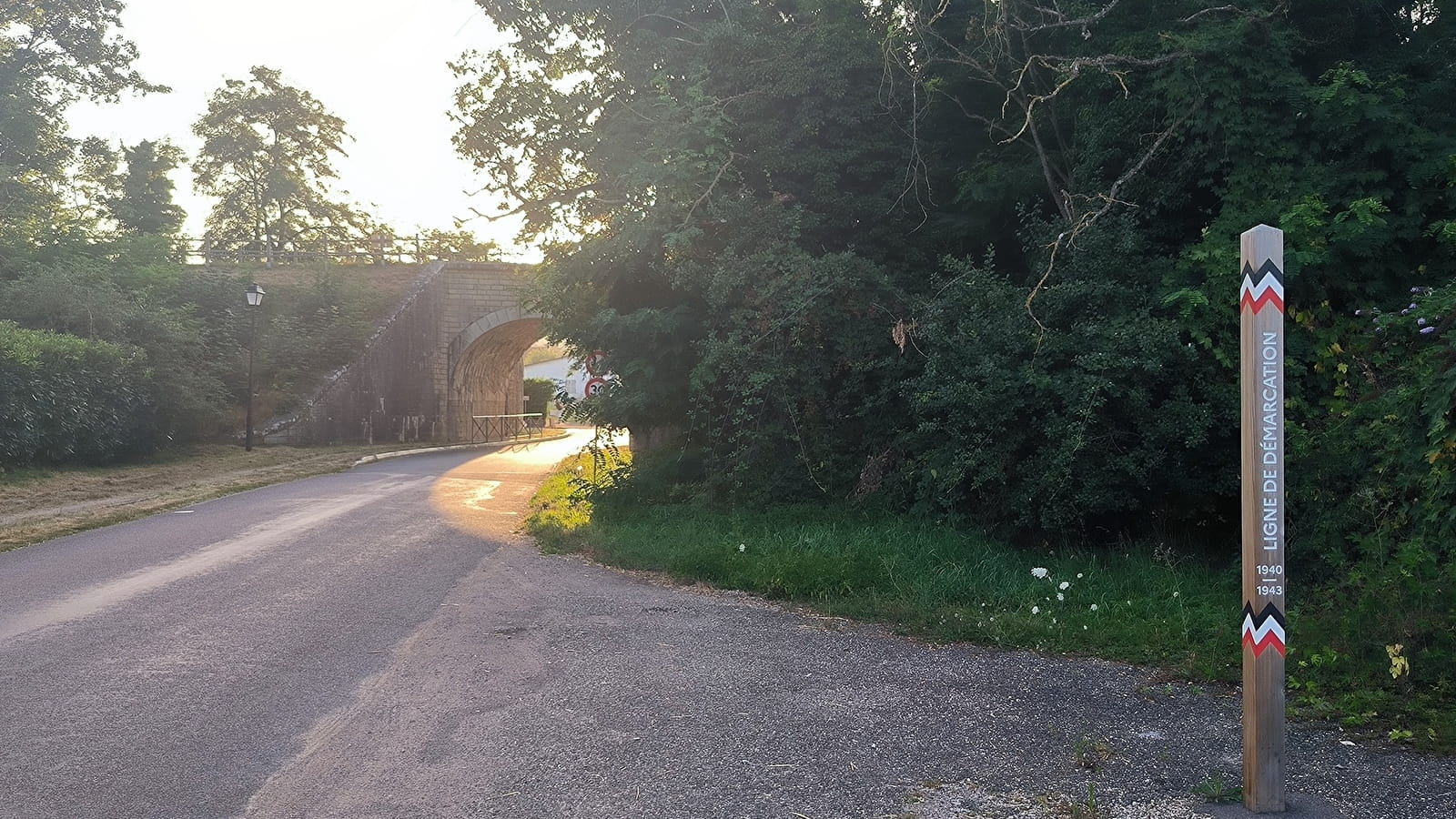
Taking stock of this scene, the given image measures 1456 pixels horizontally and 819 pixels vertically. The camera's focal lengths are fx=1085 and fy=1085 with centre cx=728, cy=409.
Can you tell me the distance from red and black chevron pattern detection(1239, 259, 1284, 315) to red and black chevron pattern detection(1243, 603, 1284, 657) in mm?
1164

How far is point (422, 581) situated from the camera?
9.80 m

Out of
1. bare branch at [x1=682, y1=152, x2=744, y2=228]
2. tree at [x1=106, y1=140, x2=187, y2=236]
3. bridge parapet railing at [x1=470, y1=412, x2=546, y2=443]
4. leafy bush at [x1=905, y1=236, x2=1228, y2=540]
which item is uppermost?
tree at [x1=106, y1=140, x2=187, y2=236]

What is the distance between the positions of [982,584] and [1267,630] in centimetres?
398

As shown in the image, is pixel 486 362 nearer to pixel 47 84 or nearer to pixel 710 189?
pixel 47 84

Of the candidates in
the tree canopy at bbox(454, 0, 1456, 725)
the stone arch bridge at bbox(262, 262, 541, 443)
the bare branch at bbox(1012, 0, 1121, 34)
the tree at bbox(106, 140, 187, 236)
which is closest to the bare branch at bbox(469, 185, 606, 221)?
the tree canopy at bbox(454, 0, 1456, 725)

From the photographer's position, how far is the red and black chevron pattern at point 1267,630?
13.8 feet

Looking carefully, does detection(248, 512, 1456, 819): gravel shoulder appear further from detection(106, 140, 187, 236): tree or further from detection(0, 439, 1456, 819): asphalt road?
detection(106, 140, 187, 236): tree

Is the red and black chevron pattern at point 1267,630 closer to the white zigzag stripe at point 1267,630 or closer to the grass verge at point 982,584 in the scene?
the white zigzag stripe at point 1267,630

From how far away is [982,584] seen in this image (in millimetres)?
8148

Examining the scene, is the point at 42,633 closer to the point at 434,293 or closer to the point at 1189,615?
the point at 1189,615

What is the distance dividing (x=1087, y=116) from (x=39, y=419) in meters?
18.5

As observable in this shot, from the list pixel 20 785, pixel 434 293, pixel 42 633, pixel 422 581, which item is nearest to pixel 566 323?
pixel 422 581

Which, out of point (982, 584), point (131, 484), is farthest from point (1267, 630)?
point (131, 484)

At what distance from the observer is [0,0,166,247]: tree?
30.5 m
